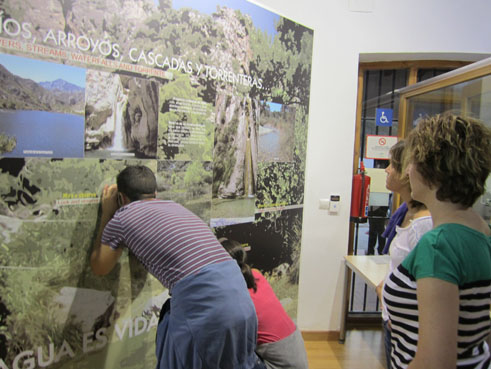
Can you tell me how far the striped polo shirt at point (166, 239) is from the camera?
1434mm

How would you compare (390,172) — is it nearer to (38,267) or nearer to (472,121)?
(472,121)

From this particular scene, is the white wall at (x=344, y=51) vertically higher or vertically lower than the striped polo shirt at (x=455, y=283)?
higher

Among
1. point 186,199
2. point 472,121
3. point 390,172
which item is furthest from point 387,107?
point 472,121

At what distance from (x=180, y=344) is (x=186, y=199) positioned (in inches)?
33.9

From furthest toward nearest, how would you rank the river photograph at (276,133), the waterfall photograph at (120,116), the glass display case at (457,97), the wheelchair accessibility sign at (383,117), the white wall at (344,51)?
the wheelchair accessibility sign at (383,117) → the white wall at (344,51) → the river photograph at (276,133) → the glass display case at (457,97) → the waterfall photograph at (120,116)

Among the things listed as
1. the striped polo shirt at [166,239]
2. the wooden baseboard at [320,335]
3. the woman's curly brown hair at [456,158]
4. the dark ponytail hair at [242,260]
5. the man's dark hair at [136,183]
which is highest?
the woman's curly brown hair at [456,158]

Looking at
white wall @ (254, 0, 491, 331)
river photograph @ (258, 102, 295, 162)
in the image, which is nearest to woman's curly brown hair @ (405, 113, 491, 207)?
river photograph @ (258, 102, 295, 162)

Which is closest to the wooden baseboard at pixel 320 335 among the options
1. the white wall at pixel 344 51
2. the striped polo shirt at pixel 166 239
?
the white wall at pixel 344 51

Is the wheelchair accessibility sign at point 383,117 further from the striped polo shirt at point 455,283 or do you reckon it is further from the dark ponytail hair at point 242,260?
the striped polo shirt at point 455,283

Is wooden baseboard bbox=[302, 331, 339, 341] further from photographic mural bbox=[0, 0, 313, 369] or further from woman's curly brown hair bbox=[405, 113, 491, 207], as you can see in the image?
woman's curly brown hair bbox=[405, 113, 491, 207]

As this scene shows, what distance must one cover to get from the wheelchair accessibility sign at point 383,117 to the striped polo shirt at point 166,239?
7.28 ft

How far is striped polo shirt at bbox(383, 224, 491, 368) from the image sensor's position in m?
0.82

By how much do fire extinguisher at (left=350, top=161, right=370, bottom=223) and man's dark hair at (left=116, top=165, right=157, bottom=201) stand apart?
1.83 metres

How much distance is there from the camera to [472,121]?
0.92 meters
